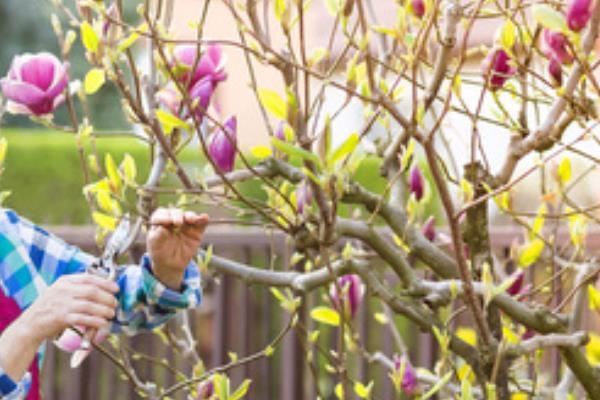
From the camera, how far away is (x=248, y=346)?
4.79 meters

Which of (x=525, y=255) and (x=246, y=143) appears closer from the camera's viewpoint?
(x=525, y=255)

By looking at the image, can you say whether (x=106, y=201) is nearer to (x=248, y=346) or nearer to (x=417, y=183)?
(x=417, y=183)

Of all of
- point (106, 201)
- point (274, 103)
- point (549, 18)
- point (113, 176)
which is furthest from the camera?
point (106, 201)

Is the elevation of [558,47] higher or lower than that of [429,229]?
higher

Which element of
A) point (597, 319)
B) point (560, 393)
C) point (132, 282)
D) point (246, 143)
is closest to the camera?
point (132, 282)

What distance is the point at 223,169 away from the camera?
199cm

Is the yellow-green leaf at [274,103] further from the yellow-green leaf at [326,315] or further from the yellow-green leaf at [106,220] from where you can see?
the yellow-green leaf at [326,315]

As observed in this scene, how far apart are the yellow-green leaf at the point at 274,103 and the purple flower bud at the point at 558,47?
0.46m

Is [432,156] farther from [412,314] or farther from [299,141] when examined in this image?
[412,314]

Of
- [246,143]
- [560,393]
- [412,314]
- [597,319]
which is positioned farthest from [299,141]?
[246,143]

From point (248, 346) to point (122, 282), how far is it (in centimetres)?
266

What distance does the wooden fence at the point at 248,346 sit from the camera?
475 cm

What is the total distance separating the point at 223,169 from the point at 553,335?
59 cm

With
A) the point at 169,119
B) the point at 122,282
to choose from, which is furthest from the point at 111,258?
the point at 122,282
